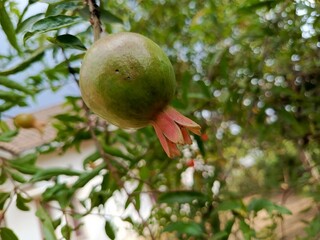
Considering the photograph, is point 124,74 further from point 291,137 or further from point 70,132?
point 291,137

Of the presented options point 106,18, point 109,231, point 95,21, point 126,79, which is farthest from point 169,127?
point 109,231

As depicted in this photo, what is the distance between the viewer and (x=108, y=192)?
1.20 metres

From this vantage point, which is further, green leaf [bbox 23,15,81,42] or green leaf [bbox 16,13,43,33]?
green leaf [bbox 16,13,43,33]

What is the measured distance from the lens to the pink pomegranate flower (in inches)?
26.9

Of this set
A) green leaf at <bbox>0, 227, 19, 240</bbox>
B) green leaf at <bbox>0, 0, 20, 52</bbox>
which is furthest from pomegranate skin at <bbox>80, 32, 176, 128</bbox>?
green leaf at <bbox>0, 227, 19, 240</bbox>

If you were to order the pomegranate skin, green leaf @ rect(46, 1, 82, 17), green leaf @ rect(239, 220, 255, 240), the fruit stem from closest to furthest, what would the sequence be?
the pomegranate skin < the fruit stem < green leaf @ rect(46, 1, 82, 17) < green leaf @ rect(239, 220, 255, 240)

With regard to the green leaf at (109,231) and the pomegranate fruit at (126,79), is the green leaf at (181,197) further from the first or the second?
the pomegranate fruit at (126,79)

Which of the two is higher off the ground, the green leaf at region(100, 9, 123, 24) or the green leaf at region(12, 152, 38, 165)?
the green leaf at region(100, 9, 123, 24)

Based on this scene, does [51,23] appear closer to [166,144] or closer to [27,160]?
[166,144]

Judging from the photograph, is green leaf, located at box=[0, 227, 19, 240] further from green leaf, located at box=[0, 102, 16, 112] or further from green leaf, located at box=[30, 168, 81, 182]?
green leaf, located at box=[0, 102, 16, 112]

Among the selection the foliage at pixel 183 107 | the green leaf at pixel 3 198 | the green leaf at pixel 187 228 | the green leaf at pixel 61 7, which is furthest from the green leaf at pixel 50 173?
the green leaf at pixel 61 7

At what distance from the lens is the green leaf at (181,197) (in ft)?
3.86

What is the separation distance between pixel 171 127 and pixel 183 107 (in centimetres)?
68

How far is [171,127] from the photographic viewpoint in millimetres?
688
